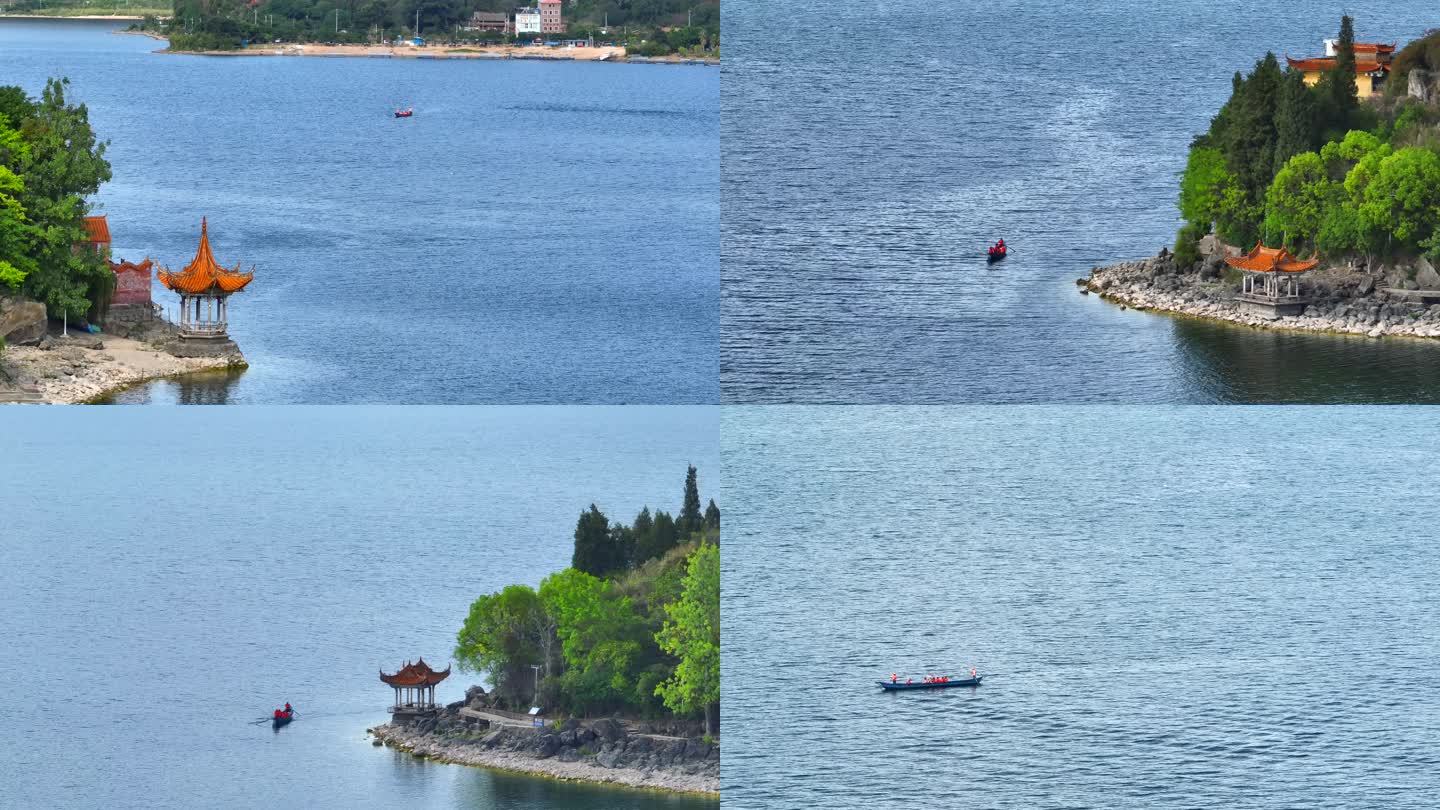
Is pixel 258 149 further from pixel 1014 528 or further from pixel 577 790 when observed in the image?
pixel 577 790

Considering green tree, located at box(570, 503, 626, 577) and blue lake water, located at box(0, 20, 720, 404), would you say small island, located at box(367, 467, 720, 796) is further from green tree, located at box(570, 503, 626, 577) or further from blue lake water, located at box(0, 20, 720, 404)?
blue lake water, located at box(0, 20, 720, 404)

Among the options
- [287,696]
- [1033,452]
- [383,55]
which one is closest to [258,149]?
[383,55]

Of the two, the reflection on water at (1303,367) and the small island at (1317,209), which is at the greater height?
the small island at (1317,209)

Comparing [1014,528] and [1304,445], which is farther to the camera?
[1304,445]

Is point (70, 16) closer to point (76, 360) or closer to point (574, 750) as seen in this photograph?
point (76, 360)

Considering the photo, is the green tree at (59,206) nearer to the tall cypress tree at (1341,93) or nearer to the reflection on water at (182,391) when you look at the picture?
the reflection on water at (182,391)

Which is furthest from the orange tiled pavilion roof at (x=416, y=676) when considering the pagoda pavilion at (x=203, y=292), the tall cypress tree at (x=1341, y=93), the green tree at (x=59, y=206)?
the tall cypress tree at (x=1341, y=93)

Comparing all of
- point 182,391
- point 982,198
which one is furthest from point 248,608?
point 982,198
